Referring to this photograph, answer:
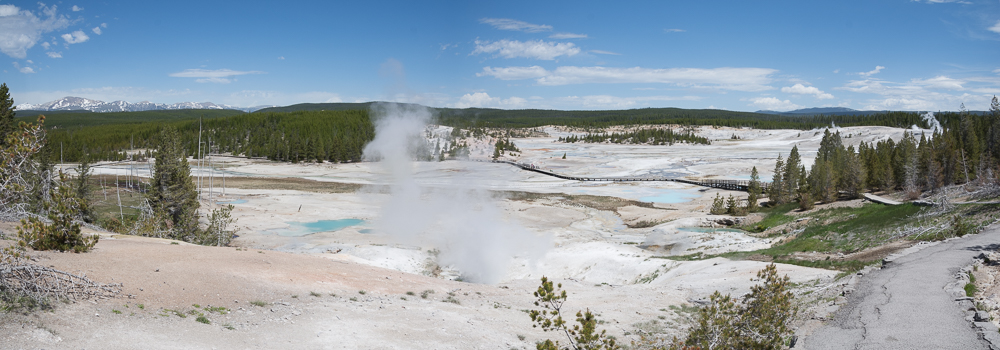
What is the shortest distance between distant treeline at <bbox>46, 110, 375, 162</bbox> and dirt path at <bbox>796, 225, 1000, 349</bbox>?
8543 centimetres

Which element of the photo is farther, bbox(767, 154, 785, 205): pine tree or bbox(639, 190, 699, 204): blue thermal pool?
bbox(639, 190, 699, 204): blue thermal pool

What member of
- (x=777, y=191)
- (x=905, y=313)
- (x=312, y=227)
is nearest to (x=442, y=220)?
(x=312, y=227)

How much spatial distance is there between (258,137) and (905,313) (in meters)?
127

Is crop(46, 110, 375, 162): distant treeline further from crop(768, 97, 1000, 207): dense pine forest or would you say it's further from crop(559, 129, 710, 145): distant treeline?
crop(768, 97, 1000, 207): dense pine forest

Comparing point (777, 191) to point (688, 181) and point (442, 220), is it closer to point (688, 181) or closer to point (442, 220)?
point (688, 181)

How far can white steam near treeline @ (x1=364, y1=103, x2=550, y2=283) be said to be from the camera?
2620 centimetres

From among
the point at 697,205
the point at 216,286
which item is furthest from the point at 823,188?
the point at 216,286

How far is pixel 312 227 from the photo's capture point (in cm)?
3606

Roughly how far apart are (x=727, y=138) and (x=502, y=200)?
114 meters

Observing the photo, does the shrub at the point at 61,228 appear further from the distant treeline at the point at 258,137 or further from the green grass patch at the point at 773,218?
the distant treeline at the point at 258,137

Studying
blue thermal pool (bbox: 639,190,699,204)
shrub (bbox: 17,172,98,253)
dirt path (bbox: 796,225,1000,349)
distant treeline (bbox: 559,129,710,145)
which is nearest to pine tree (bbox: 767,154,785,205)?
blue thermal pool (bbox: 639,190,699,204)

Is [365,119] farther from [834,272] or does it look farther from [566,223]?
[834,272]

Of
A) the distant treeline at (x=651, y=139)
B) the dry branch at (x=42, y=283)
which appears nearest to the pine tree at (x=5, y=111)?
the dry branch at (x=42, y=283)

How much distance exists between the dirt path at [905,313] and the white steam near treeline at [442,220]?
47.1 ft
